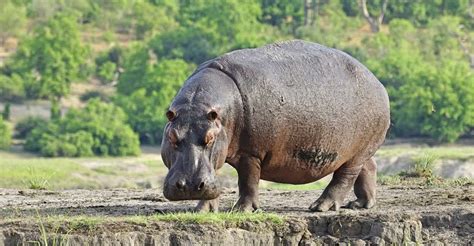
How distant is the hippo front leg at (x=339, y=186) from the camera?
14008 millimetres

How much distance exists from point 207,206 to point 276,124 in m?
0.97

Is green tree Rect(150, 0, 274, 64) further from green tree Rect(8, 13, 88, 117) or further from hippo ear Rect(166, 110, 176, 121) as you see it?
hippo ear Rect(166, 110, 176, 121)

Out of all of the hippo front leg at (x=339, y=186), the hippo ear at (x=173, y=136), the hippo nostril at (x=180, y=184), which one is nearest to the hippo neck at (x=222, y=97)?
the hippo ear at (x=173, y=136)

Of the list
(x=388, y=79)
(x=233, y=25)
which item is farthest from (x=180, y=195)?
(x=233, y=25)

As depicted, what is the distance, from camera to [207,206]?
1317cm

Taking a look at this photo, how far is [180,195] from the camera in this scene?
12.3 metres

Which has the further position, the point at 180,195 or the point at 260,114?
the point at 260,114

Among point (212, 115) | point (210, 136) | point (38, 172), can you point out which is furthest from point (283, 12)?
point (210, 136)

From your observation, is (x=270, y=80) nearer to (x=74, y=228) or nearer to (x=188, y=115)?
(x=188, y=115)

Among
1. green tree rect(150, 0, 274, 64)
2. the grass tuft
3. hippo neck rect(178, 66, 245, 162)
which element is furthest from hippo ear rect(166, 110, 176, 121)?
green tree rect(150, 0, 274, 64)

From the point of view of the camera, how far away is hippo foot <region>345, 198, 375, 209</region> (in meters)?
14.3

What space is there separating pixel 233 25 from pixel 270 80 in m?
54.4

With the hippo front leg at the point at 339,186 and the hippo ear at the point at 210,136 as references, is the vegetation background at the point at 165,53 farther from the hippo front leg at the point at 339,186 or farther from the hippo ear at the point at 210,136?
the hippo ear at the point at 210,136

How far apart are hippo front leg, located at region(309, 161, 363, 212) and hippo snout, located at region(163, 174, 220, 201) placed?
6.08ft
